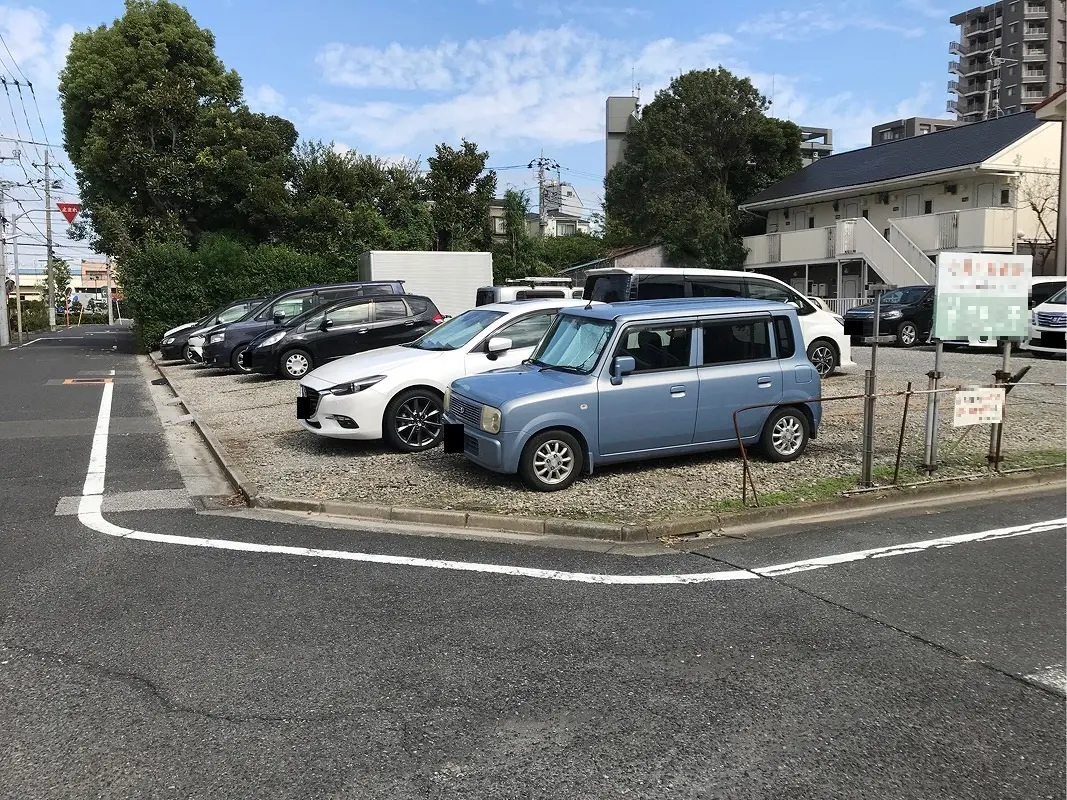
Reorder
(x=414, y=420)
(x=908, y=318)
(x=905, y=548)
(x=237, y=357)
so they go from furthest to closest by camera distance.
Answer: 1. (x=908, y=318)
2. (x=237, y=357)
3. (x=414, y=420)
4. (x=905, y=548)

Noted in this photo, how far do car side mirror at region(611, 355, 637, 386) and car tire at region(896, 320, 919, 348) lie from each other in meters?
16.0

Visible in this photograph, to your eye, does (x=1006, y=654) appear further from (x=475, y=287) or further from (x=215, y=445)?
(x=475, y=287)

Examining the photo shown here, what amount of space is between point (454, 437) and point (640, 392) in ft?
5.70

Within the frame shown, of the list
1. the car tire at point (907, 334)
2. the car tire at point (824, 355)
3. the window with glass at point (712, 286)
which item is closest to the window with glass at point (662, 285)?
the window with glass at point (712, 286)

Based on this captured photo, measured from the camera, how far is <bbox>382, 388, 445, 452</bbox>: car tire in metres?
8.95

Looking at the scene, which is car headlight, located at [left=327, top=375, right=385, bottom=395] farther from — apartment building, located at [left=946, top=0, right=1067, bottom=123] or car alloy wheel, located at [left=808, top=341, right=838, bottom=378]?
apartment building, located at [left=946, top=0, right=1067, bottom=123]

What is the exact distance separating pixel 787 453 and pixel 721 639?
14.0 feet

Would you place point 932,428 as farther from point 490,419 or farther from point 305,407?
point 305,407

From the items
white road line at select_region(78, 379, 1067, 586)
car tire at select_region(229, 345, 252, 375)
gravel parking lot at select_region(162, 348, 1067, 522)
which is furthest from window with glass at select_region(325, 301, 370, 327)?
white road line at select_region(78, 379, 1067, 586)

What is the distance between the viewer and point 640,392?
7.34 m

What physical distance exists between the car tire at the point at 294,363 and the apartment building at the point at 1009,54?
75.5m

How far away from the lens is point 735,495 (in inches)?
276

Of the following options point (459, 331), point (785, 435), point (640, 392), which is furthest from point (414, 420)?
point (785, 435)

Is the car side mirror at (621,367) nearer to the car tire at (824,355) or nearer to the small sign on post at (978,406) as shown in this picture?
the small sign on post at (978,406)
